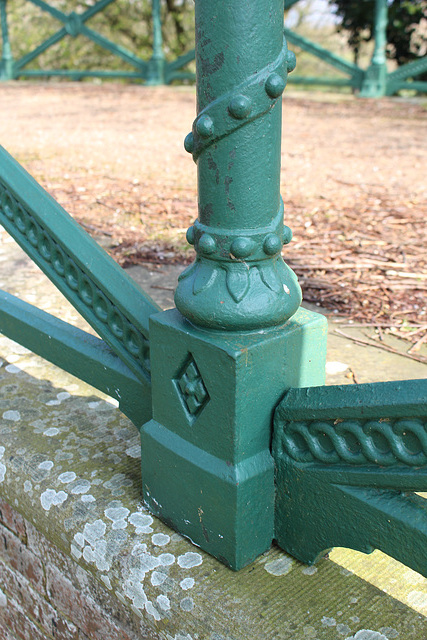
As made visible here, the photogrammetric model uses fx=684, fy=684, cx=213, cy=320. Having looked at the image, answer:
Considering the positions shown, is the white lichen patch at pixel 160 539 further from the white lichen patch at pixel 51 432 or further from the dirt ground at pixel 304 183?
the dirt ground at pixel 304 183

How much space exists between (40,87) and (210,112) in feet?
29.2

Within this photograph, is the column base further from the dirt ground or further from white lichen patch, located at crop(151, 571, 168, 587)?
the dirt ground

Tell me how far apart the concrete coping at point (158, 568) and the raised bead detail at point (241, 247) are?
1.90 ft

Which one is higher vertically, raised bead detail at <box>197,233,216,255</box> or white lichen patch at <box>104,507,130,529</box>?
raised bead detail at <box>197,233,216,255</box>

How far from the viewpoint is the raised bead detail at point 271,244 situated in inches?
43.9

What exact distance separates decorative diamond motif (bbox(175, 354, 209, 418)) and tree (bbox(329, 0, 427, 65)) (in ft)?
28.0

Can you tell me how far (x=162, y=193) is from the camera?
4031mm

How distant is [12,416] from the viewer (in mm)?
1747

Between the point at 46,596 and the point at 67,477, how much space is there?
0.96 feet

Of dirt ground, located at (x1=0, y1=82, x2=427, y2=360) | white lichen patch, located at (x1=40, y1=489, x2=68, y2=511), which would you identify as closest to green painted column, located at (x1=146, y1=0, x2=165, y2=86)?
dirt ground, located at (x1=0, y1=82, x2=427, y2=360)

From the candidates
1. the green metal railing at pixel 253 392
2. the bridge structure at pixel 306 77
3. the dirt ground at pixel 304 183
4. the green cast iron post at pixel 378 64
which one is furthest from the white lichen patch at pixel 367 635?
the green cast iron post at pixel 378 64

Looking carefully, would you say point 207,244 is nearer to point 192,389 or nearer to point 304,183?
point 192,389

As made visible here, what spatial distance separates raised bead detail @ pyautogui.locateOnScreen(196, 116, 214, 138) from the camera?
1070 millimetres

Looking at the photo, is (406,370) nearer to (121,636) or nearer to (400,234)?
(121,636)
